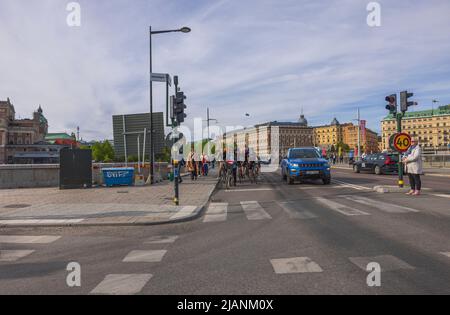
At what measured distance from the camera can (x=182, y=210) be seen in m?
9.48

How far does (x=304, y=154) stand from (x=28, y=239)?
1326 cm

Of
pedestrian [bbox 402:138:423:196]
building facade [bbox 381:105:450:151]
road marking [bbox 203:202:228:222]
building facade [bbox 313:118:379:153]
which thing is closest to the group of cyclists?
road marking [bbox 203:202:228:222]

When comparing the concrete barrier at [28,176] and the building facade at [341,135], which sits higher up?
the building facade at [341,135]

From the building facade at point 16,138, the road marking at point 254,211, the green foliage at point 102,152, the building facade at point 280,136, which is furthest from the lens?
the building facade at point 280,136

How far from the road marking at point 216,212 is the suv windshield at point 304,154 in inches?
283

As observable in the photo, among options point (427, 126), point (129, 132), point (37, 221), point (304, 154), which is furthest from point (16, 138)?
point (427, 126)

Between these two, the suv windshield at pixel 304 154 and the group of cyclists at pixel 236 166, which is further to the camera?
the group of cyclists at pixel 236 166

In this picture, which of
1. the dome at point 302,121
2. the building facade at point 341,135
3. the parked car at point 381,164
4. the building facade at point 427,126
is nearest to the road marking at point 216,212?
the parked car at point 381,164

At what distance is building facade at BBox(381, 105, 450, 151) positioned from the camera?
415ft

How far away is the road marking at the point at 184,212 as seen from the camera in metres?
8.52

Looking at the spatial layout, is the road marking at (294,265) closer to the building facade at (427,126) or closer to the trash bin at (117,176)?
the trash bin at (117,176)

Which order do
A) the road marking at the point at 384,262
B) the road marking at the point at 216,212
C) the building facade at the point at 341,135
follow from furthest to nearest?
the building facade at the point at 341,135 → the road marking at the point at 216,212 → the road marking at the point at 384,262

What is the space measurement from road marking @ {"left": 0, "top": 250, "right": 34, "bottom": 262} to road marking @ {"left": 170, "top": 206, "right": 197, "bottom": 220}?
129 inches

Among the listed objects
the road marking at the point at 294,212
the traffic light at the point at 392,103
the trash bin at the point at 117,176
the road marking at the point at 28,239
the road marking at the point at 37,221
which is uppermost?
the traffic light at the point at 392,103
